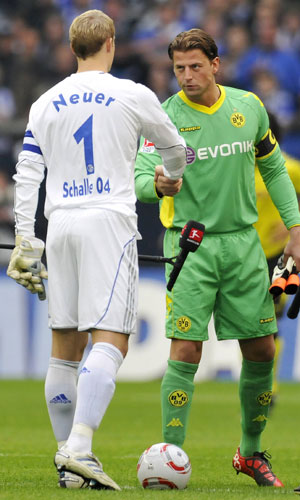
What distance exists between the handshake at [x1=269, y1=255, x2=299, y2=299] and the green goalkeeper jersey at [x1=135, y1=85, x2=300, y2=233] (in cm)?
23

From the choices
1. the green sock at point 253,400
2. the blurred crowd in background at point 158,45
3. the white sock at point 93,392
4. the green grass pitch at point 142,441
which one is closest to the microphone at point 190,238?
the white sock at point 93,392

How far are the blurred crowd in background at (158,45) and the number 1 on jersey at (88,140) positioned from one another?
9832 millimetres

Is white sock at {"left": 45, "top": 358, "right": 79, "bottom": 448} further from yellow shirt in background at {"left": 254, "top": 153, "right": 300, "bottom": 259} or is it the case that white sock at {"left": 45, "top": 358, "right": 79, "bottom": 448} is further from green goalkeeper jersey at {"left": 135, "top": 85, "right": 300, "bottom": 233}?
yellow shirt in background at {"left": 254, "top": 153, "right": 300, "bottom": 259}

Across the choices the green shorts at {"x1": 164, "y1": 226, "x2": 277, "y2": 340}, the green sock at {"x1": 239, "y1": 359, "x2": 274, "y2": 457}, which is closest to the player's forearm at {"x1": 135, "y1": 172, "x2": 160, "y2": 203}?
the green shorts at {"x1": 164, "y1": 226, "x2": 277, "y2": 340}

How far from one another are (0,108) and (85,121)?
11441 mm

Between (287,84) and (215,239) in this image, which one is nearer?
(215,239)

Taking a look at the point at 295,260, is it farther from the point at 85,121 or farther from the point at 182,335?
the point at 85,121

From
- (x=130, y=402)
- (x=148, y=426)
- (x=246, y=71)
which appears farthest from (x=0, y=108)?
(x=148, y=426)

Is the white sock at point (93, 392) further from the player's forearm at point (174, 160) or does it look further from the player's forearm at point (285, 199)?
the player's forearm at point (285, 199)

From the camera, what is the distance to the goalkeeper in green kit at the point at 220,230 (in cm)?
524

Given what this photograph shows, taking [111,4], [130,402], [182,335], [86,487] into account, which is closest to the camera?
[86,487]

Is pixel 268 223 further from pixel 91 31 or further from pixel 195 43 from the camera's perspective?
pixel 91 31

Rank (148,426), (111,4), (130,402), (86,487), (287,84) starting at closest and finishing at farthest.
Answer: (86,487) < (148,426) < (130,402) < (287,84) < (111,4)

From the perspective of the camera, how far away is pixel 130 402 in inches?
410
